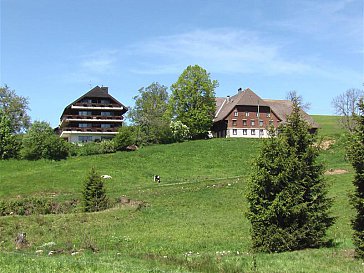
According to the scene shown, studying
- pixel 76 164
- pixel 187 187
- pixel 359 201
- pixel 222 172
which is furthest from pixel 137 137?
pixel 359 201

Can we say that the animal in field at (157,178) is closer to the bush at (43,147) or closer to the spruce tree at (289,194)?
the bush at (43,147)

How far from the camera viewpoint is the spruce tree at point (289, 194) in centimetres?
1750

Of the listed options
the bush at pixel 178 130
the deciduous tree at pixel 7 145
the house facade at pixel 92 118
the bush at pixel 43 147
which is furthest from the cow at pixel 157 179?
the house facade at pixel 92 118

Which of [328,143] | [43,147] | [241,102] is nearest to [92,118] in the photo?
[43,147]

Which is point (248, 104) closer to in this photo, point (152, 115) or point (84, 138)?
point (152, 115)

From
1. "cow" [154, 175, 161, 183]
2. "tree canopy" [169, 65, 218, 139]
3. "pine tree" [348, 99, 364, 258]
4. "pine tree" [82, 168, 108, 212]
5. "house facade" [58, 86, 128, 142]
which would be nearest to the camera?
"pine tree" [348, 99, 364, 258]

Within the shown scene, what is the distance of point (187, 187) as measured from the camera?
41.6 meters

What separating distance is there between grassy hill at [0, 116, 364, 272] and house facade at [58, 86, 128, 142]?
2799cm

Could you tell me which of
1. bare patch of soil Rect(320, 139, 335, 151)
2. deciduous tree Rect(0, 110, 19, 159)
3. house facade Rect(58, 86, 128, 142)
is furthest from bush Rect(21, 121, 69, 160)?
bare patch of soil Rect(320, 139, 335, 151)

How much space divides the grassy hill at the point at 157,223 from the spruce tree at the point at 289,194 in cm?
100

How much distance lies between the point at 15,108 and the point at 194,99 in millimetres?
43111

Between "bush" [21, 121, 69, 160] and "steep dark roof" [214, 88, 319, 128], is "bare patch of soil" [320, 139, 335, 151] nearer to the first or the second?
Result: "steep dark roof" [214, 88, 319, 128]

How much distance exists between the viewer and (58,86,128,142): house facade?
296 ft

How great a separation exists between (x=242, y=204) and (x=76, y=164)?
31460mm
